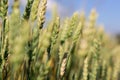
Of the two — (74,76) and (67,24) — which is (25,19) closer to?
(67,24)

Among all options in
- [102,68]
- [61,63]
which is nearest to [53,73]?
[61,63]

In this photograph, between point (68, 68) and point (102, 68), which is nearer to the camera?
point (68, 68)

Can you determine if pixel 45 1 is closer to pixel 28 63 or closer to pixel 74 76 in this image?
pixel 28 63

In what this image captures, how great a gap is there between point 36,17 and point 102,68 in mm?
438

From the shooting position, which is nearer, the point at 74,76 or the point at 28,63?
the point at 28,63

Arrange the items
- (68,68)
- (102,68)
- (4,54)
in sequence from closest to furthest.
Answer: (4,54) < (68,68) < (102,68)

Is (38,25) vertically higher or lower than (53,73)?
higher

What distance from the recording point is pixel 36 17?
Answer: 0.72 meters

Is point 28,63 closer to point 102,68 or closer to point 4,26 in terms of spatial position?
point 4,26

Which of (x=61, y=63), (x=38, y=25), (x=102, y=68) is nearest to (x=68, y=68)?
(x=61, y=63)

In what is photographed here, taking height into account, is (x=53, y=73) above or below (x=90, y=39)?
below

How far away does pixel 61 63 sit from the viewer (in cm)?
80

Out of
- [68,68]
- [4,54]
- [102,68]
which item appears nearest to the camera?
[4,54]

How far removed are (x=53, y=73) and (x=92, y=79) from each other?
0.12 metres
